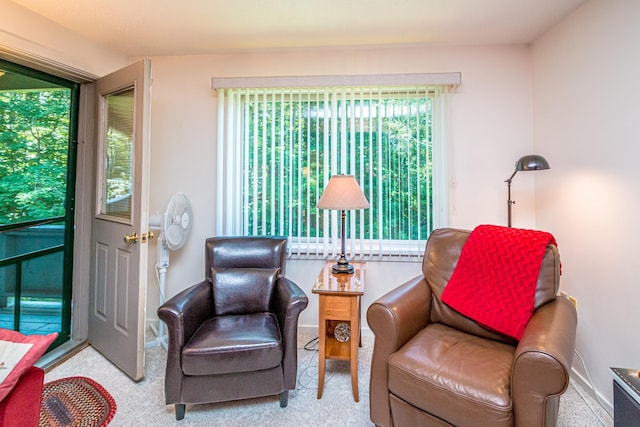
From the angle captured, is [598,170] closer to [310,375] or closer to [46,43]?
[310,375]

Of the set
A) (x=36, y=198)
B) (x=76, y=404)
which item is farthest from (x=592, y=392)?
(x=36, y=198)

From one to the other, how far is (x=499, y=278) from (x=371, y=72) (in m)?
1.79

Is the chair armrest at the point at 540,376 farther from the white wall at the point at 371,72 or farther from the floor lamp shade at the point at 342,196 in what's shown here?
the white wall at the point at 371,72

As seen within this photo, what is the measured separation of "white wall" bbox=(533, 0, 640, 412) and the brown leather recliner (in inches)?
17.2

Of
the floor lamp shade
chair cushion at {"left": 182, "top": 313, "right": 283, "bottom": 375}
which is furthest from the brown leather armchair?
the floor lamp shade

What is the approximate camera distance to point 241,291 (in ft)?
6.35

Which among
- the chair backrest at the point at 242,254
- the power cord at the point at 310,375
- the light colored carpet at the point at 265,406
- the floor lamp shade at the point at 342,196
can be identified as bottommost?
the light colored carpet at the point at 265,406

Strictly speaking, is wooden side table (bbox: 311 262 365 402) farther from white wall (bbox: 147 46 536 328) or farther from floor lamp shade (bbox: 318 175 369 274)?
white wall (bbox: 147 46 536 328)

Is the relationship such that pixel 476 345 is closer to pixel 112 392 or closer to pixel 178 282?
pixel 112 392

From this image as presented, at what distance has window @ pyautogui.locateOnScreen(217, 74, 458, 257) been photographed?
2.32 m

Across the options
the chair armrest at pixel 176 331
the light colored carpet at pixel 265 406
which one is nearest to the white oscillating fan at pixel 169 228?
the light colored carpet at pixel 265 406

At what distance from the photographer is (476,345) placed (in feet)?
4.74

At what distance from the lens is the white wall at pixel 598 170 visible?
4.95ft

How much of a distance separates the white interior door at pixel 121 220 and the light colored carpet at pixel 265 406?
120 millimetres
